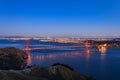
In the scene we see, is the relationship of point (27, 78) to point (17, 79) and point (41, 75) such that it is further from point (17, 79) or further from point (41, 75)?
point (41, 75)

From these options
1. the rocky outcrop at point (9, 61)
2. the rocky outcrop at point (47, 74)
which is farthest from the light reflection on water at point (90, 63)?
the rocky outcrop at point (47, 74)

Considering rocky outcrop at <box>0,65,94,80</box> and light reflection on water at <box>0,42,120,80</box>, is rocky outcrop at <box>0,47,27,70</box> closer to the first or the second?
light reflection on water at <box>0,42,120,80</box>

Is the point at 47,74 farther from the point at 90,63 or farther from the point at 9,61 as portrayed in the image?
the point at 90,63

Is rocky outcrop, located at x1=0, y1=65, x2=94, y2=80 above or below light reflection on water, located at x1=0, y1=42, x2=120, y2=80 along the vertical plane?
above

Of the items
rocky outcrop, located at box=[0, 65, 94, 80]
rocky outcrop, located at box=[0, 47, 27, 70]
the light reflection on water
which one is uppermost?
rocky outcrop, located at box=[0, 65, 94, 80]

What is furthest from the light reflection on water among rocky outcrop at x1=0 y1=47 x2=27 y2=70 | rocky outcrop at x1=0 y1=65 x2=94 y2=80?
rocky outcrop at x1=0 y1=65 x2=94 y2=80

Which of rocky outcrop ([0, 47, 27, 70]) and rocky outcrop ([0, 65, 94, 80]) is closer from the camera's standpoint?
rocky outcrop ([0, 65, 94, 80])

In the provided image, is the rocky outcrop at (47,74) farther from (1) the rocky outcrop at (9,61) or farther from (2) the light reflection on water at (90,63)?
(1) the rocky outcrop at (9,61)

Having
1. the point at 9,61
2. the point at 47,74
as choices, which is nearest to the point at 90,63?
the point at 9,61

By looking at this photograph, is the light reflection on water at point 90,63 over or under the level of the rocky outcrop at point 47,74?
under

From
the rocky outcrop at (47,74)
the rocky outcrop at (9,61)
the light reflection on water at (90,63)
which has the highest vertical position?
the rocky outcrop at (47,74)

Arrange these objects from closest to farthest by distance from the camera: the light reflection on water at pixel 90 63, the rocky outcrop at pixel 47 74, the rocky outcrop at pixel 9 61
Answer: the rocky outcrop at pixel 47 74, the light reflection on water at pixel 90 63, the rocky outcrop at pixel 9 61

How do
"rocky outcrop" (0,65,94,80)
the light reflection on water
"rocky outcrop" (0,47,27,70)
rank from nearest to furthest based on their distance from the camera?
"rocky outcrop" (0,65,94,80), the light reflection on water, "rocky outcrop" (0,47,27,70)

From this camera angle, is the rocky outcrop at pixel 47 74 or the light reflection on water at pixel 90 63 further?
the light reflection on water at pixel 90 63
